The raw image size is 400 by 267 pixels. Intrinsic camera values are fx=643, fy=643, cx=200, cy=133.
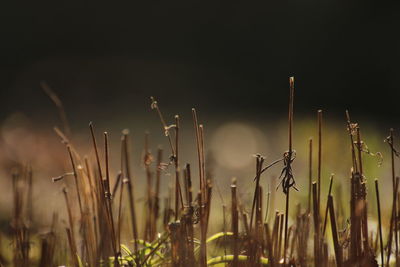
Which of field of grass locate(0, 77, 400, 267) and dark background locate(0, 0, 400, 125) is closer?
field of grass locate(0, 77, 400, 267)

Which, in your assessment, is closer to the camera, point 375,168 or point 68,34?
point 375,168

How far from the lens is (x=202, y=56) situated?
9703 millimetres

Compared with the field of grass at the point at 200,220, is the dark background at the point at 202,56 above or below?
above

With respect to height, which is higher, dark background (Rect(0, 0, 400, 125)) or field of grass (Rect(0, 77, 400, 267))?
dark background (Rect(0, 0, 400, 125))

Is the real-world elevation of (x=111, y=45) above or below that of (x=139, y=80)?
above

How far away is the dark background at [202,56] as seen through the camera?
25.2 ft

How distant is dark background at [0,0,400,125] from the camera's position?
25.2 feet

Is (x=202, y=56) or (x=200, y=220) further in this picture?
(x=202, y=56)

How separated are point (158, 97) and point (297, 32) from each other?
208 cm

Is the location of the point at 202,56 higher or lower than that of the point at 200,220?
higher

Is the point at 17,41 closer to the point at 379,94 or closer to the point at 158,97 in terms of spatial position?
the point at 158,97

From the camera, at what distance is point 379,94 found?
7.49 metres

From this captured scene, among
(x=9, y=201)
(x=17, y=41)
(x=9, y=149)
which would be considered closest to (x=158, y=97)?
(x=17, y=41)

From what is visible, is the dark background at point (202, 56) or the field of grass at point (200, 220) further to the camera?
the dark background at point (202, 56)
